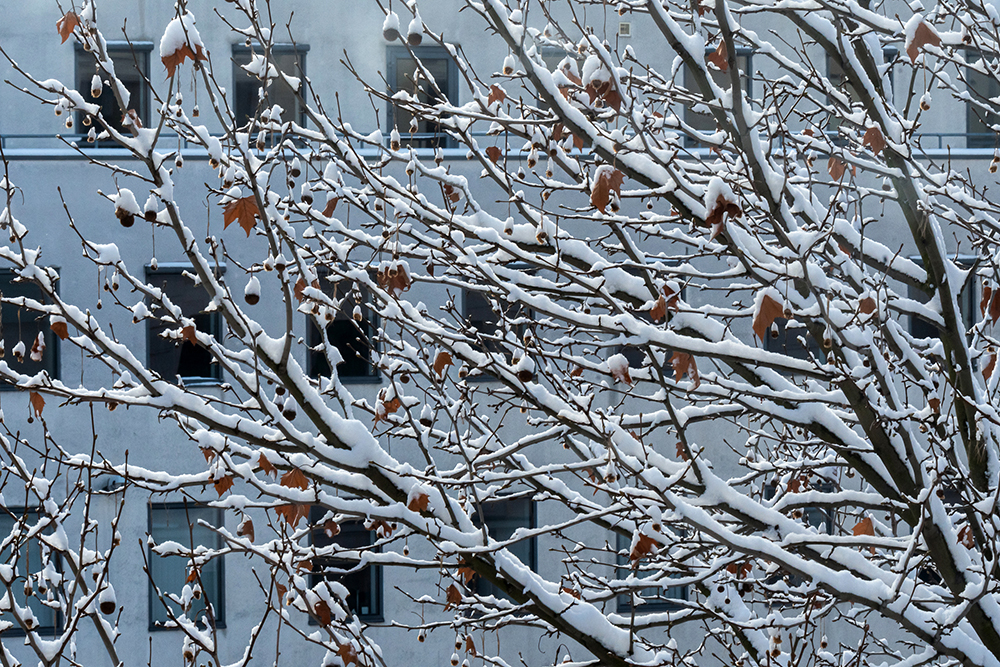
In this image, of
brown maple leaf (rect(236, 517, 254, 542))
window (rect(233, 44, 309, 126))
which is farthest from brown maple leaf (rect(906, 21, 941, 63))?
window (rect(233, 44, 309, 126))

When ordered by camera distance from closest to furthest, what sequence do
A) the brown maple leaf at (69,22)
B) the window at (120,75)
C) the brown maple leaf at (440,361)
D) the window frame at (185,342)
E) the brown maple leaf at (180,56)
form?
the brown maple leaf at (180,56)
the brown maple leaf at (69,22)
the brown maple leaf at (440,361)
the window frame at (185,342)
the window at (120,75)

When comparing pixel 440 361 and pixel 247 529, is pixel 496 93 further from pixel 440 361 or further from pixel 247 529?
pixel 247 529

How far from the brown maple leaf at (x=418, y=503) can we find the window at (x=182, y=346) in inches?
326

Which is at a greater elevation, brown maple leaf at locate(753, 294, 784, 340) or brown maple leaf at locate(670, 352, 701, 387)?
brown maple leaf at locate(753, 294, 784, 340)

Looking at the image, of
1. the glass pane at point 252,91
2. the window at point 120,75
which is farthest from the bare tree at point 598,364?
the window at point 120,75

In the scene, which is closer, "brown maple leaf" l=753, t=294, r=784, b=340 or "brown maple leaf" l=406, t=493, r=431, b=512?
"brown maple leaf" l=753, t=294, r=784, b=340

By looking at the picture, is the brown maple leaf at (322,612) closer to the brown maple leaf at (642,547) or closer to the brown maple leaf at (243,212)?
the brown maple leaf at (642,547)

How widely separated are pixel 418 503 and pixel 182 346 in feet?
27.8

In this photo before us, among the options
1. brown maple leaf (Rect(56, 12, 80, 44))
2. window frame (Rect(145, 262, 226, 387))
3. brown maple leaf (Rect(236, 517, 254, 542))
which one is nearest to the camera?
brown maple leaf (Rect(56, 12, 80, 44))

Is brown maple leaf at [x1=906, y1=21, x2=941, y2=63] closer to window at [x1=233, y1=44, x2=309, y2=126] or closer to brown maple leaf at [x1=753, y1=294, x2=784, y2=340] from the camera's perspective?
brown maple leaf at [x1=753, y1=294, x2=784, y2=340]

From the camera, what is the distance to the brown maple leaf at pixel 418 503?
12.8 ft

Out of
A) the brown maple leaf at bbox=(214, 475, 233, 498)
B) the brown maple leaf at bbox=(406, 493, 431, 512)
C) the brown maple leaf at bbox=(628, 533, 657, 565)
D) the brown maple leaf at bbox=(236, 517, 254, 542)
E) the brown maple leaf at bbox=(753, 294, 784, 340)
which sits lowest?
the brown maple leaf at bbox=(628, 533, 657, 565)

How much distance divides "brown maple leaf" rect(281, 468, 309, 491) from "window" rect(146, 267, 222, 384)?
26.1ft

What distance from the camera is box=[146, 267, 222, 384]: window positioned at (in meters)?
11.8
